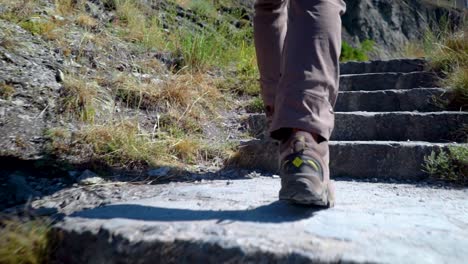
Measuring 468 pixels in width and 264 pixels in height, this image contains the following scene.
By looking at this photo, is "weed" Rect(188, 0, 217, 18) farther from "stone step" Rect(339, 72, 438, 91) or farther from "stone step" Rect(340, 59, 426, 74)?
"stone step" Rect(339, 72, 438, 91)

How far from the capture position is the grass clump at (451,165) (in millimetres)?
1951

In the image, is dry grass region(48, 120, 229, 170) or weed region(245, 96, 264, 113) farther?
weed region(245, 96, 264, 113)

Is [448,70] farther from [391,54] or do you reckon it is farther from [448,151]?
[391,54]

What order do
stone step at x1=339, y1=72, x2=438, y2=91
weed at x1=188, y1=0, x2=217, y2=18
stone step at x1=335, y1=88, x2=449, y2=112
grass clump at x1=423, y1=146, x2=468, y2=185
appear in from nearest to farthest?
grass clump at x1=423, y1=146, x2=468, y2=185 → stone step at x1=335, y1=88, x2=449, y2=112 → stone step at x1=339, y1=72, x2=438, y2=91 → weed at x1=188, y1=0, x2=217, y2=18

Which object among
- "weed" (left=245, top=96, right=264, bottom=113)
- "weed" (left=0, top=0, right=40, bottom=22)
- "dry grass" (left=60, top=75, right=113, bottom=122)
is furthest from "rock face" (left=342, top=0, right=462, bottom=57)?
"dry grass" (left=60, top=75, right=113, bottom=122)

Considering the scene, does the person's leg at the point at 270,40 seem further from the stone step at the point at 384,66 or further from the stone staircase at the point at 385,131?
the stone step at the point at 384,66

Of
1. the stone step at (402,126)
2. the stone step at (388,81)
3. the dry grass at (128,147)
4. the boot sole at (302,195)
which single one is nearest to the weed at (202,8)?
the stone step at (388,81)

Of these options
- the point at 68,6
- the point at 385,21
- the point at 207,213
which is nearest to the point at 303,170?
the point at 207,213

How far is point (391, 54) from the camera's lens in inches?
345

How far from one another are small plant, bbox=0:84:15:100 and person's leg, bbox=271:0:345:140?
154 centimetres

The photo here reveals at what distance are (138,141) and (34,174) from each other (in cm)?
48

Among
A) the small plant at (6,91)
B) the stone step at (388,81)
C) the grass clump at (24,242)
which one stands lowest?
the grass clump at (24,242)

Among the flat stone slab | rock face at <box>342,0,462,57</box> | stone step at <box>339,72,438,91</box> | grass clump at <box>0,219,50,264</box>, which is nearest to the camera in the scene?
the flat stone slab

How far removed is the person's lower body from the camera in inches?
45.1
